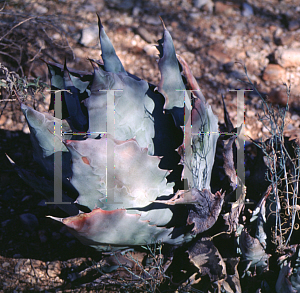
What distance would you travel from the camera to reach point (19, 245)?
4.75ft

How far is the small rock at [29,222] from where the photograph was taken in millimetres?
1517

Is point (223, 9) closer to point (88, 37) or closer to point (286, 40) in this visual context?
point (286, 40)

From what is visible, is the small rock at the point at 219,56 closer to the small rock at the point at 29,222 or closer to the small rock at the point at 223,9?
the small rock at the point at 223,9

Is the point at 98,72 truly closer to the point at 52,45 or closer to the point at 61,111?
the point at 61,111

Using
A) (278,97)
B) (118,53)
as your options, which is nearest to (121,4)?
(118,53)

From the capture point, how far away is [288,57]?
2.11m

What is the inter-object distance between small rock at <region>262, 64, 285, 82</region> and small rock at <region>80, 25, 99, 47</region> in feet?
3.56

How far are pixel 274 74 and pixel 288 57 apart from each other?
0.15m

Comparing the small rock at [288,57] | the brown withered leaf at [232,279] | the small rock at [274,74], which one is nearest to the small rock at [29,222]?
the brown withered leaf at [232,279]

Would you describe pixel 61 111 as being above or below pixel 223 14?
below

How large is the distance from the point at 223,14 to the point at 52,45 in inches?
46.3

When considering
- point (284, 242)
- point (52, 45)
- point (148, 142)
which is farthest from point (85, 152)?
point (52, 45)

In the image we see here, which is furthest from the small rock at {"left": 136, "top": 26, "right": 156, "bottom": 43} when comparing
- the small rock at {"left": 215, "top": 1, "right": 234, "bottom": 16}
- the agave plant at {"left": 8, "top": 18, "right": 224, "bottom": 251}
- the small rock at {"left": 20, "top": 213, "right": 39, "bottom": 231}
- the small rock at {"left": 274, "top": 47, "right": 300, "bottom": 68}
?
the small rock at {"left": 20, "top": 213, "right": 39, "bottom": 231}

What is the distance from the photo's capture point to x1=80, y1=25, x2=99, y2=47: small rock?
2.28 metres
